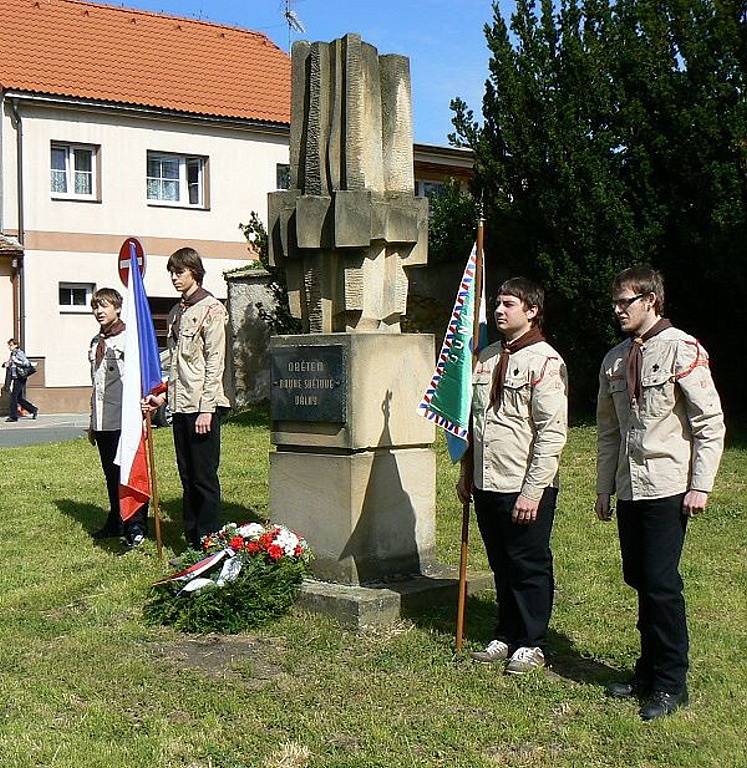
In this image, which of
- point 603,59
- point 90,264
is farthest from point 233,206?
point 603,59

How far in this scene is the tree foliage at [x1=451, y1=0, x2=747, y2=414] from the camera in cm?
1320

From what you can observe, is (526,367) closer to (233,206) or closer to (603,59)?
(603,59)

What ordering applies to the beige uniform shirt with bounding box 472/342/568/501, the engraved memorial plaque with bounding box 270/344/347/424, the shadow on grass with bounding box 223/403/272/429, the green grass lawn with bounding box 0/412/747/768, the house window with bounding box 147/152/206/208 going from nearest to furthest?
the green grass lawn with bounding box 0/412/747/768
the beige uniform shirt with bounding box 472/342/568/501
the engraved memorial plaque with bounding box 270/344/347/424
the shadow on grass with bounding box 223/403/272/429
the house window with bounding box 147/152/206/208

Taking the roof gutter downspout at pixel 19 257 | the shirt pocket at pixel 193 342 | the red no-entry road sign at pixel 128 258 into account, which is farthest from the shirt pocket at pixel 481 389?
the roof gutter downspout at pixel 19 257

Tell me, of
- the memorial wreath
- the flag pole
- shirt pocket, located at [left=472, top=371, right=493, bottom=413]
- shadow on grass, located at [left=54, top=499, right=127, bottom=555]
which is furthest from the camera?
shadow on grass, located at [left=54, top=499, right=127, bottom=555]

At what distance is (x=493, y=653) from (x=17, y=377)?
1914 cm

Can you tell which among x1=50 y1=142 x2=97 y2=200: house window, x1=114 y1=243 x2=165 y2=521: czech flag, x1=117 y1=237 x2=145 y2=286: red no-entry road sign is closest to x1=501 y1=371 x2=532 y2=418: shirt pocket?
x1=114 y1=243 x2=165 y2=521: czech flag

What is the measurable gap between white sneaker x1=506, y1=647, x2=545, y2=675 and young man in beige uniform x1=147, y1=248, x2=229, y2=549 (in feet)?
9.68

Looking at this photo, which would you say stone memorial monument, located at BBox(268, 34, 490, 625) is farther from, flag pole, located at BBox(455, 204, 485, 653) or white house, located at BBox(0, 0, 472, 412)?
white house, located at BBox(0, 0, 472, 412)

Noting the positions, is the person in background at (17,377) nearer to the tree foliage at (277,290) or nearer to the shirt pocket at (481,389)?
the tree foliage at (277,290)

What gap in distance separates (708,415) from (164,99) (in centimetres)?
2329

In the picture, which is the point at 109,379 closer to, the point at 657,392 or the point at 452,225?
the point at 657,392

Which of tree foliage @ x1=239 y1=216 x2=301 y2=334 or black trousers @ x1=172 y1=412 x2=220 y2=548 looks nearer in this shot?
black trousers @ x1=172 y1=412 x2=220 y2=548

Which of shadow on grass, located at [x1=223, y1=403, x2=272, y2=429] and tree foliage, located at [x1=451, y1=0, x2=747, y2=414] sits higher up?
tree foliage, located at [x1=451, y1=0, x2=747, y2=414]
